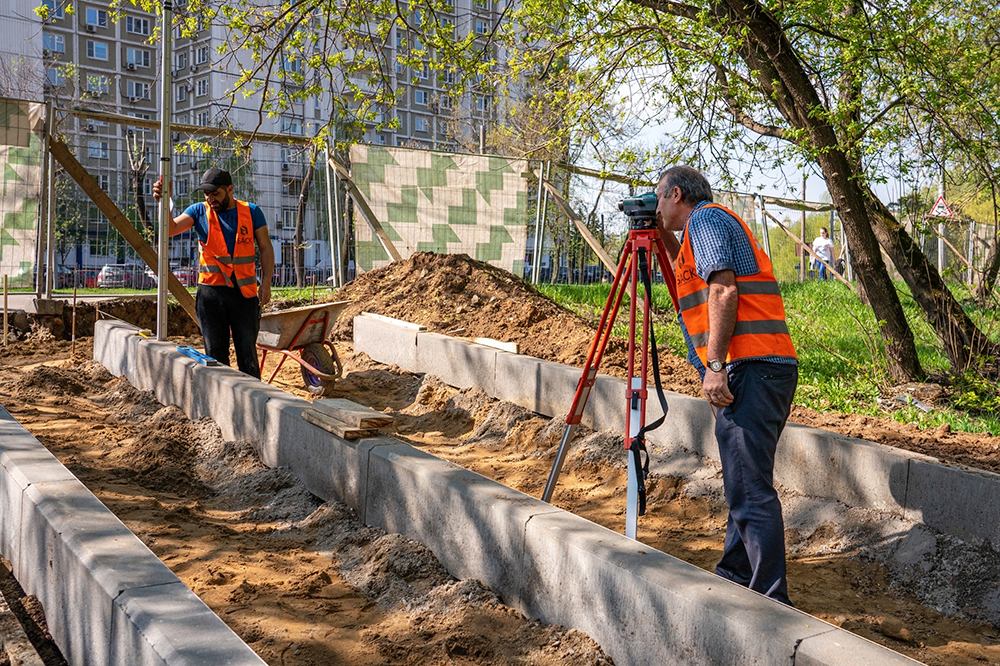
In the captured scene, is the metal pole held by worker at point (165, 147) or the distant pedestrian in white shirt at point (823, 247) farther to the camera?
the distant pedestrian in white shirt at point (823, 247)

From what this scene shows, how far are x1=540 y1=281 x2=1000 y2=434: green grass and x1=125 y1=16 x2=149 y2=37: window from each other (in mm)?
49119

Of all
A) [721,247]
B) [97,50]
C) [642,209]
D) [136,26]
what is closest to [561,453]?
[642,209]

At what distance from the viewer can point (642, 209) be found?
4.06 meters

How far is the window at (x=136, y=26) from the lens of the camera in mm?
52844

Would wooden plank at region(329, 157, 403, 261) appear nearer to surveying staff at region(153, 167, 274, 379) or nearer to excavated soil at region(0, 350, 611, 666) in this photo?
surveying staff at region(153, 167, 274, 379)

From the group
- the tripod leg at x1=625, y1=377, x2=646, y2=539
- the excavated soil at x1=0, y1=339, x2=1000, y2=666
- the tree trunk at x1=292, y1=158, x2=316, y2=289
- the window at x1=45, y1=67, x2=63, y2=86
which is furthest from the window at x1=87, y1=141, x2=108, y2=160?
the window at x1=45, y1=67, x2=63, y2=86

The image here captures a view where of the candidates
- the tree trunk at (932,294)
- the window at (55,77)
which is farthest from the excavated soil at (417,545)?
the window at (55,77)

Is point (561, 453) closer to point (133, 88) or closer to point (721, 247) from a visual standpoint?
point (721, 247)

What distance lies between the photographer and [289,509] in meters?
4.96

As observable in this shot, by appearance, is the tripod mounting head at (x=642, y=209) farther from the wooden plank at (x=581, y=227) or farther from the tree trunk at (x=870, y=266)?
the wooden plank at (x=581, y=227)

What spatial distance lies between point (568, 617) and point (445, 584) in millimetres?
695

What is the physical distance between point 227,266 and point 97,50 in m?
53.6

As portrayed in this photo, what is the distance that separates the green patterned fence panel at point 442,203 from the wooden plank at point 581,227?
0.73 metres

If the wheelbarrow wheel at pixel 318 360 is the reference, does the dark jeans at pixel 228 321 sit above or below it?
above
